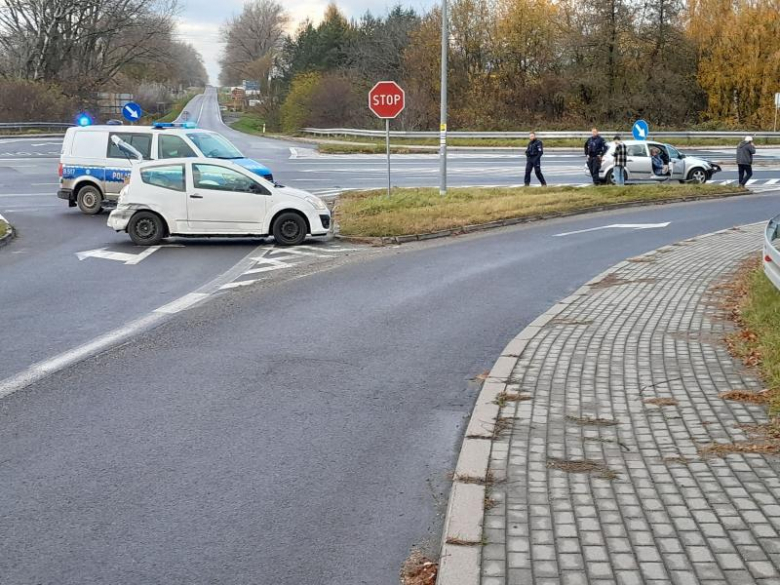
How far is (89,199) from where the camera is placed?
862 inches

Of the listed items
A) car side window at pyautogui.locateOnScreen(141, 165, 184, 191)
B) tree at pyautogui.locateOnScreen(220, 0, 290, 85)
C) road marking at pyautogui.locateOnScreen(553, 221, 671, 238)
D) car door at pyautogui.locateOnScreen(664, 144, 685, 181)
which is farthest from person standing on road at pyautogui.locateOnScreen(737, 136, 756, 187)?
tree at pyautogui.locateOnScreen(220, 0, 290, 85)

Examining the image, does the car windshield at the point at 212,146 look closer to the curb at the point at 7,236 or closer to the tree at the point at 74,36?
the curb at the point at 7,236

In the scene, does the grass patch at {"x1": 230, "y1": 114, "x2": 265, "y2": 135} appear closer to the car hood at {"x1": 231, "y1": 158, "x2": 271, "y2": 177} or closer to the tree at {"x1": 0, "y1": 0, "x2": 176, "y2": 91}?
the tree at {"x1": 0, "y1": 0, "x2": 176, "y2": 91}

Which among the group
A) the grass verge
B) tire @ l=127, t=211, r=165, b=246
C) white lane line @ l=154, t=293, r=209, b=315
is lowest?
white lane line @ l=154, t=293, r=209, b=315

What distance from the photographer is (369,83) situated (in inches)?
2726

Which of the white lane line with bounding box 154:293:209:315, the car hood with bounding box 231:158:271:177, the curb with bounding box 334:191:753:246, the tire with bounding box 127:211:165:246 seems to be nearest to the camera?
the white lane line with bounding box 154:293:209:315

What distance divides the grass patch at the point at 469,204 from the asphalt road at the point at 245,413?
155 inches

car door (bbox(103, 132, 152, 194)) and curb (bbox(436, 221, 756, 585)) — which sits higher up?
car door (bbox(103, 132, 152, 194))

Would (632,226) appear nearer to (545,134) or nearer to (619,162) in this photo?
(619,162)

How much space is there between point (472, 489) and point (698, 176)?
89.3ft

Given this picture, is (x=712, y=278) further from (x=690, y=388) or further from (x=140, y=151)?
(x=140, y=151)

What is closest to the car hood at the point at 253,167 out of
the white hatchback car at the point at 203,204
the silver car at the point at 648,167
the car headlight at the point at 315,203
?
the car headlight at the point at 315,203

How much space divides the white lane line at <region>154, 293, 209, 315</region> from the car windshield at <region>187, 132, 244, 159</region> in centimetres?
954

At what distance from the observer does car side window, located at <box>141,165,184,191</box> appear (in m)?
16.5
